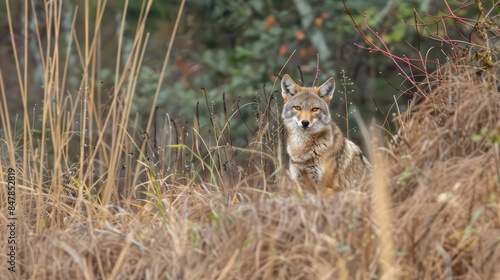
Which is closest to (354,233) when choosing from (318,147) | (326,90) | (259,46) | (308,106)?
(318,147)

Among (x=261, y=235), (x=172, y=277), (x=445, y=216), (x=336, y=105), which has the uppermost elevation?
(x=445, y=216)

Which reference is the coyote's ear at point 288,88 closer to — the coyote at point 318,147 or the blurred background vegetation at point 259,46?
the coyote at point 318,147

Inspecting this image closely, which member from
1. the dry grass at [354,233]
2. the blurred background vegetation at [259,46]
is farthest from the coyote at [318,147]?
the dry grass at [354,233]

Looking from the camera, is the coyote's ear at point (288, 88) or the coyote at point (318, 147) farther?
the coyote's ear at point (288, 88)

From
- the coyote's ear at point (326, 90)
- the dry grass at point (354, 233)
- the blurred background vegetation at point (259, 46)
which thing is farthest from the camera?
the blurred background vegetation at point (259, 46)

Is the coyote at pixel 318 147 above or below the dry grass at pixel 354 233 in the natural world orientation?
below

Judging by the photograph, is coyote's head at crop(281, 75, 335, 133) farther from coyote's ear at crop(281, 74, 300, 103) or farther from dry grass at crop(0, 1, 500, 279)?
dry grass at crop(0, 1, 500, 279)

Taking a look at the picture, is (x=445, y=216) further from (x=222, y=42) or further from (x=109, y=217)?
(x=222, y=42)

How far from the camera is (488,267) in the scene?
8.64 feet

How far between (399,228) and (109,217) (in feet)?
6.13

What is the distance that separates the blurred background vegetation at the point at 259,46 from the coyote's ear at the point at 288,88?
1.14 m

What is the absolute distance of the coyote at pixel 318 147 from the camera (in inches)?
223

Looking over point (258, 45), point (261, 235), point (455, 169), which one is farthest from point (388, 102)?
point (261, 235)

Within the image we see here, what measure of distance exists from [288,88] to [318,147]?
69 centimetres
